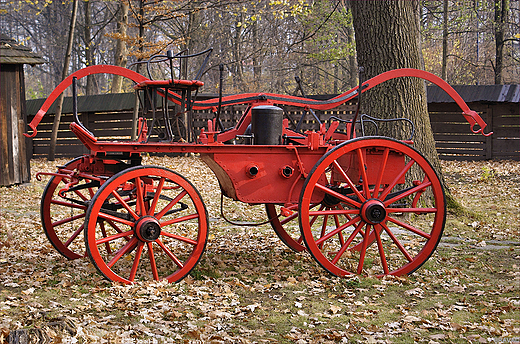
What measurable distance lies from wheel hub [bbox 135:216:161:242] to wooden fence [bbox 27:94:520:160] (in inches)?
417

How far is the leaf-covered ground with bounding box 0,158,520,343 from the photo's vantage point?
3.16 metres

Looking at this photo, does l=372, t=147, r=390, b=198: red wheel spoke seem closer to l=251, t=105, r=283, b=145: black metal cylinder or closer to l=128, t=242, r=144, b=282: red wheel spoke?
l=251, t=105, r=283, b=145: black metal cylinder

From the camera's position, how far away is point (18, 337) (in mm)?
2883

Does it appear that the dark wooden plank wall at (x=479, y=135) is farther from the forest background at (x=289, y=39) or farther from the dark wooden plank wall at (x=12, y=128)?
the dark wooden plank wall at (x=12, y=128)

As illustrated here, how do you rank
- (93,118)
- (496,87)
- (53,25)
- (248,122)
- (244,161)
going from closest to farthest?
(244,161), (248,122), (496,87), (93,118), (53,25)

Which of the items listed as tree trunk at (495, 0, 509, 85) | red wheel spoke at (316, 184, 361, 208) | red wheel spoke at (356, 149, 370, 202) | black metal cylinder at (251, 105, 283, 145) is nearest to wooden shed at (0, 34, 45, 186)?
black metal cylinder at (251, 105, 283, 145)

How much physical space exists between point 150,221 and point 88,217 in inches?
18.7

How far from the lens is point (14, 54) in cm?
1010

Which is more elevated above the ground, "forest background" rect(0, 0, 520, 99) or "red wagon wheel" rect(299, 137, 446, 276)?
"forest background" rect(0, 0, 520, 99)

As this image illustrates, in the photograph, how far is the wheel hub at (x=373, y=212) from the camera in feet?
13.8

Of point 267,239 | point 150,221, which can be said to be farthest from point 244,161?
point 267,239

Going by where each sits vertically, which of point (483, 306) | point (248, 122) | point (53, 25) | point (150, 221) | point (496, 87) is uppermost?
point (53, 25)

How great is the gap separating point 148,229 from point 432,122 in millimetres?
13247

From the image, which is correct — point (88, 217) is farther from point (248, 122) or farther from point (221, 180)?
point (248, 122)
